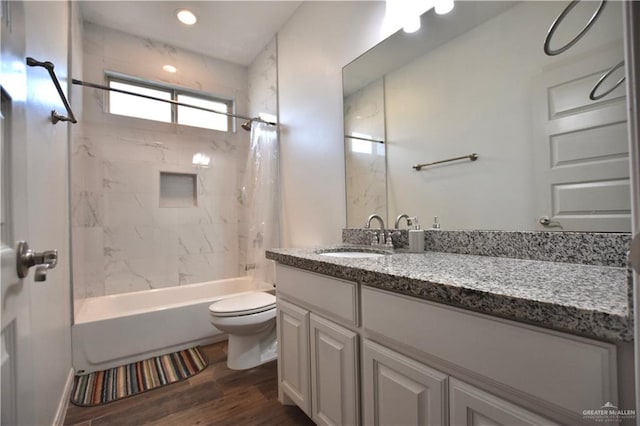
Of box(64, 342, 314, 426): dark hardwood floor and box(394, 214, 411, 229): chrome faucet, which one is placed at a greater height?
box(394, 214, 411, 229): chrome faucet

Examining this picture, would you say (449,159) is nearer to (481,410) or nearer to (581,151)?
(581,151)

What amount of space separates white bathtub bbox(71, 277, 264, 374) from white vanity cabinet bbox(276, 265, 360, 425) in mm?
1105

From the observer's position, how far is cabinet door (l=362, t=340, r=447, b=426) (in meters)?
0.72

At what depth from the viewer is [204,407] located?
4.85ft

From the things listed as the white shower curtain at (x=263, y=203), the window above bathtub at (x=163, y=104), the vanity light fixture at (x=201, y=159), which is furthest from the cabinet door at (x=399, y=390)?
the vanity light fixture at (x=201, y=159)

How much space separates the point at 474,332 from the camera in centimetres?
63

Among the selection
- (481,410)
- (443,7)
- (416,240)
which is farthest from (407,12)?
(481,410)

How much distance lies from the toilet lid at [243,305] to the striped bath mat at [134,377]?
0.45 m

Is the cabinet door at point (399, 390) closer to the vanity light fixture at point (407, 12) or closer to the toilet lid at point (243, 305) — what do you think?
the toilet lid at point (243, 305)

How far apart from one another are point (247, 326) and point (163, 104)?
2.43m

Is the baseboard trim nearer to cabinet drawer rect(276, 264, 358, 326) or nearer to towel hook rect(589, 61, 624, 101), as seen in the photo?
cabinet drawer rect(276, 264, 358, 326)

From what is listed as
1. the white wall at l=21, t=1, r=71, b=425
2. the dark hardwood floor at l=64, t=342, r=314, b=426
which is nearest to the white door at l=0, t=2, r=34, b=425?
the white wall at l=21, t=1, r=71, b=425

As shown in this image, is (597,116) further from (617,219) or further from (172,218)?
(172,218)

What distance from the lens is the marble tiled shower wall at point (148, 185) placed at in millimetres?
2426
